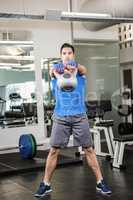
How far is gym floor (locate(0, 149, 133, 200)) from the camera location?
3.81 meters

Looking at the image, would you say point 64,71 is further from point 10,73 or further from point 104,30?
point 104,30

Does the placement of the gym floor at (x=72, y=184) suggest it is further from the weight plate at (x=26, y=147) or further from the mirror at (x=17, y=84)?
the mirror at (x=17, y=84)

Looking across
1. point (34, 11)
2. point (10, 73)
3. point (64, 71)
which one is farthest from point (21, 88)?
point (64, 71)

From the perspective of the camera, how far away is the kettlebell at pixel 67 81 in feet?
12.0

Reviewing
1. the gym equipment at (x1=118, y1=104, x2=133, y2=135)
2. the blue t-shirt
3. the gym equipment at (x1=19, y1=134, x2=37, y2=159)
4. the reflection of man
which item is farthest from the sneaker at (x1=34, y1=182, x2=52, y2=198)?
the gym equipment at (x1=118, y1=104, x2=133, y2=135)

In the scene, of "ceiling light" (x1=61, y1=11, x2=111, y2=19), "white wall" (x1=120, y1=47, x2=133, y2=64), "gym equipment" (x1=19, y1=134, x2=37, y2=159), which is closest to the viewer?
"gym equipment" (x1=19, y1=134, x2=37, y2=159)

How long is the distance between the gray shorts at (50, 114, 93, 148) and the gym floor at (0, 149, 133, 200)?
0.54m

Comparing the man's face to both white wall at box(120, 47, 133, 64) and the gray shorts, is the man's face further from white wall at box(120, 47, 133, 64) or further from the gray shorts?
white wall at box(120, 47, 133, 64)

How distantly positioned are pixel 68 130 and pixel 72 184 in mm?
864

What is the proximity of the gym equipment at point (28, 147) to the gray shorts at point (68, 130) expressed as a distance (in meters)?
2.05

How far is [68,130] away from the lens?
12.5 feet

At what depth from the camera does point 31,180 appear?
4.68 meters

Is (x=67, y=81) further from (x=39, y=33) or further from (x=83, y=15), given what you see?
(x=39, y=33)

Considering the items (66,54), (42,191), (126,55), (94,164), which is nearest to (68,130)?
(94,164)
